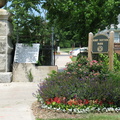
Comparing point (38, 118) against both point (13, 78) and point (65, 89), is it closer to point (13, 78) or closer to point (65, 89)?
point (65, 89)

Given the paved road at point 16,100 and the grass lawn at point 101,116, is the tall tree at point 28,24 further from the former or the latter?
the grass lawn at point 101,116

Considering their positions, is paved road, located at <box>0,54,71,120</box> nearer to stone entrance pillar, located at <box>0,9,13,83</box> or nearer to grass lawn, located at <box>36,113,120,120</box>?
stone entrance pillar, located at <box>0,9,13,83</box>

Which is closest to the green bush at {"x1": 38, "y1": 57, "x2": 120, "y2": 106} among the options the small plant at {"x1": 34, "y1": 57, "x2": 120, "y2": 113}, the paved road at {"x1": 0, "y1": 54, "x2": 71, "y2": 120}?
the small plant at {"x1": 34, "y1": 57, "x2": 120, "y2": 113}

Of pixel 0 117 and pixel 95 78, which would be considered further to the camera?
pixel 95 78

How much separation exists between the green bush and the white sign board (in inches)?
115

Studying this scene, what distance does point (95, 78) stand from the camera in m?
5.61

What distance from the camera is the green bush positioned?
198 inches

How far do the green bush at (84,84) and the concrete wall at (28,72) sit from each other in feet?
9.24

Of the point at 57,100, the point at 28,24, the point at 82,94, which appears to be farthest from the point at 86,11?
the point at 57,100

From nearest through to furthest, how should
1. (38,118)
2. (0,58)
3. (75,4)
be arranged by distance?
(38,118), (0,58), (75,4)

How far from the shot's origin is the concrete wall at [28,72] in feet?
29.3

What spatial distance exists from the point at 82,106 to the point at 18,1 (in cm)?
566

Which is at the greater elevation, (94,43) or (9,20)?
(9,20)

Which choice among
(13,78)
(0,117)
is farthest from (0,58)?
(0,117)
